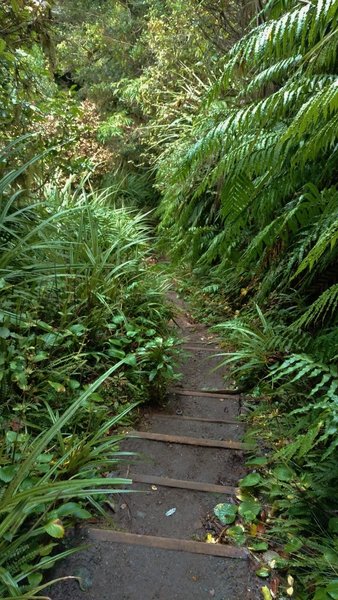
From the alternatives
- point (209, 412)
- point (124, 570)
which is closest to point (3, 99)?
point (209, 412)

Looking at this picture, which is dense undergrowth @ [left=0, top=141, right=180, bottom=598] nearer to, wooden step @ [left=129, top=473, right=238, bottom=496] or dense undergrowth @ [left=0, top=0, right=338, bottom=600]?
dense undergrowth @ [left=0, top=0, right=338, bottom=600]

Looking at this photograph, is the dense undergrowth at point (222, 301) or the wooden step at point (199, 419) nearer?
the dense undergrowth at point (222, 301)

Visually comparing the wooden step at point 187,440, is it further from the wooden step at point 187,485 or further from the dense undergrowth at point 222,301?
the wooden step at point 187,485

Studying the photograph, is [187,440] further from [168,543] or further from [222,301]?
[222,301]

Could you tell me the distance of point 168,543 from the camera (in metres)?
1.36

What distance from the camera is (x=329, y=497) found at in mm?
1451

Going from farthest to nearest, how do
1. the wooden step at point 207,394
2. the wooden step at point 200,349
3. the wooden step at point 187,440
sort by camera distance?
the wooden step at point 200,349 < the wooden step at point 207,394 < the wooden step at point 187,440

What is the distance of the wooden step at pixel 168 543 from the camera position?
1.33m

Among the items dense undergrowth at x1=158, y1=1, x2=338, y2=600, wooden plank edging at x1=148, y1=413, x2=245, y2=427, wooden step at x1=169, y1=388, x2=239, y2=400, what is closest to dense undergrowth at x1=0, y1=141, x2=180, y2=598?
wooden plank edging at x1=148, y1=413, x2=245, y2=427

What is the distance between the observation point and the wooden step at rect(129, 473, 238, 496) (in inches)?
64.7

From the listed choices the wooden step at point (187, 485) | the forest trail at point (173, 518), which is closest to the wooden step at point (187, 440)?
the forest trail at point (173, 518)

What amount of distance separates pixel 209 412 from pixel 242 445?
41 cm

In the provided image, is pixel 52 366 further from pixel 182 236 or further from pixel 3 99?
pixel 182 236

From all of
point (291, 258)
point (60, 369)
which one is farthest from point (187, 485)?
point (291, 258)
